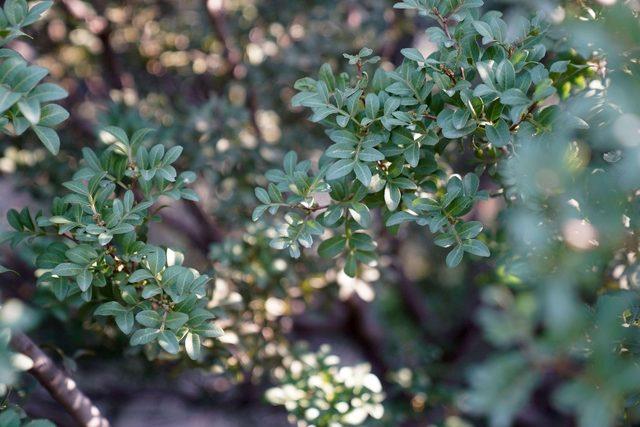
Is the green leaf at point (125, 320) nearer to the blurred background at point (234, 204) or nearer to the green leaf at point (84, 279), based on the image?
the green leaf at point (84, 279)

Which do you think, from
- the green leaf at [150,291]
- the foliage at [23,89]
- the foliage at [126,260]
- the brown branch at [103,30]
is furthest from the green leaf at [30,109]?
the brown branch at [103,30]

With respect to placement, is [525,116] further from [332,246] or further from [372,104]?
[332,246]

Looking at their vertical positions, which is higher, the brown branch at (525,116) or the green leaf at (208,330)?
the brown branch at (525,116)

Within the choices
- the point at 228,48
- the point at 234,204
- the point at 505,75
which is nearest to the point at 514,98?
the point at 505,75

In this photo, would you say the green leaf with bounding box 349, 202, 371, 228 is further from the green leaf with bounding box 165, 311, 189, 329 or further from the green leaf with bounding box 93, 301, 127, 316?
the green leaf with bounding box 93, 301, 127, 316

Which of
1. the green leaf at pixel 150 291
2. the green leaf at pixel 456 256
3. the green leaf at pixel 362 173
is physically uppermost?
the green leaf at pixel 362 173

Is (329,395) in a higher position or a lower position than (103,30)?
lower

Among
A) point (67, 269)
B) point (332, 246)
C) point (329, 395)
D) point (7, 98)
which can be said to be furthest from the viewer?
point (329, 395)

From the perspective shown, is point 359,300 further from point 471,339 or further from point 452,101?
point 452,101
